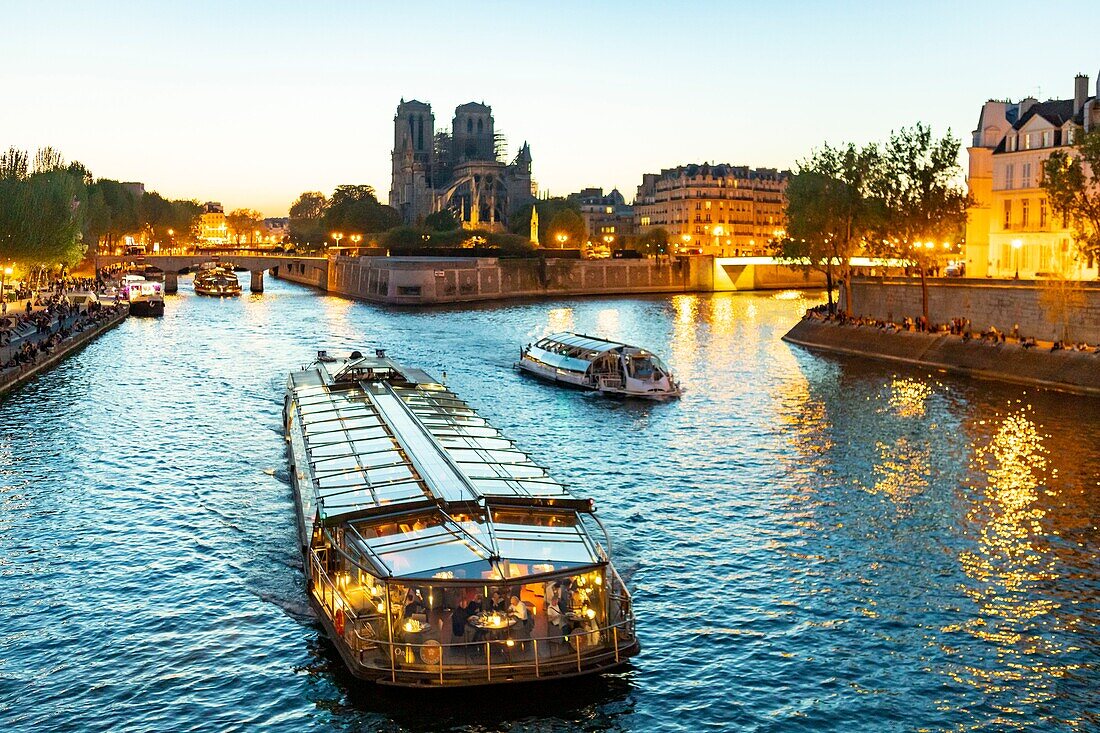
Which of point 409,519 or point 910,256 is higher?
point 910,256

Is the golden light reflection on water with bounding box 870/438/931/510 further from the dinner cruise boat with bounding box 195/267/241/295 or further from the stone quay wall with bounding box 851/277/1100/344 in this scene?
the dinner cruise boat with bounding box 195/267/241/295

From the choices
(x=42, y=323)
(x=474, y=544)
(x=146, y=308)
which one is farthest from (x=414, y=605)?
(x=146, y=308)

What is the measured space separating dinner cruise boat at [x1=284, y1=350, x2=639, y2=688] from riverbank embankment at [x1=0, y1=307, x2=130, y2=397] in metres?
35.6

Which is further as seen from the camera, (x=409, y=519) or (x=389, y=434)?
(x=389, y=434)

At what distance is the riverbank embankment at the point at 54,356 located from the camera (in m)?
58.0

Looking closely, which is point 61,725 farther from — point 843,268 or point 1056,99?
point 1056,99

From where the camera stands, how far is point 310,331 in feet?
312

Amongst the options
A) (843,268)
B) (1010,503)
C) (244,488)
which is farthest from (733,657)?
(843,268)

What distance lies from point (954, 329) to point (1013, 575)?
1746 inches

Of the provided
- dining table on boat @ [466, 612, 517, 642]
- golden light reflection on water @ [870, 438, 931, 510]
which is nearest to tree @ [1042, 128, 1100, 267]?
golden light reflection on water @ [870, 438, 931, 510]

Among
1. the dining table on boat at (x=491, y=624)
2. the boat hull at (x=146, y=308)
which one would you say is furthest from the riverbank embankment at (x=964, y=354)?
the boat hull at (x=146, y=308)

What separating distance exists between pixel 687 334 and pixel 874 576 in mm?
64840

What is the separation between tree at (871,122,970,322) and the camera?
75.8m

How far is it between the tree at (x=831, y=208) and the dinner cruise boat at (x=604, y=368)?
2577 centimetres
